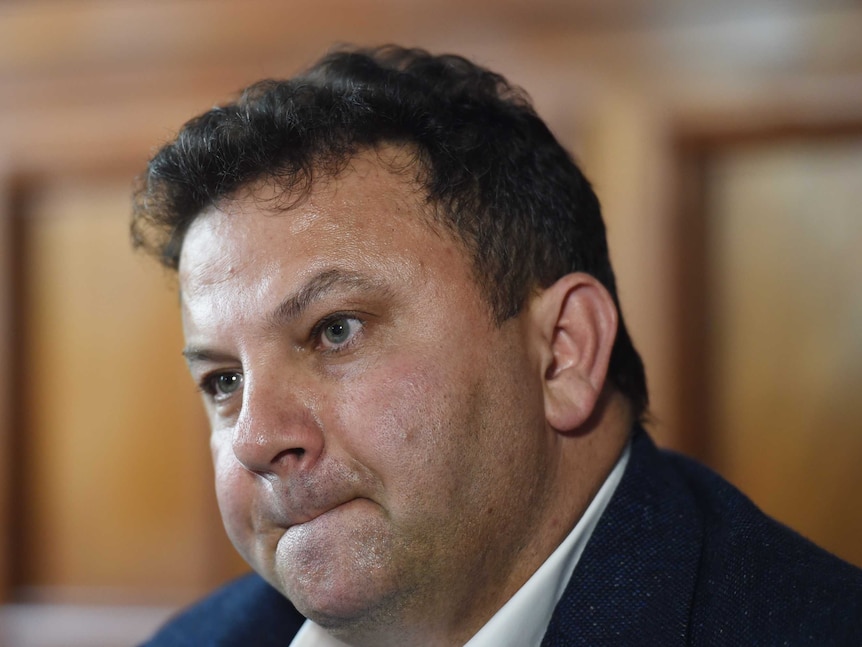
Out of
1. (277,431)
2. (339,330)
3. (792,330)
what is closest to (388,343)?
(339,330)

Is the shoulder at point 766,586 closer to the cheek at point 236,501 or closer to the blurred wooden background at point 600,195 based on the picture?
the cheek at point 236,501

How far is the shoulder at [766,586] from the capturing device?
3.92 feet

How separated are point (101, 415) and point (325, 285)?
1.86m

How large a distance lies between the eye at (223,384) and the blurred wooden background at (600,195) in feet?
1.69

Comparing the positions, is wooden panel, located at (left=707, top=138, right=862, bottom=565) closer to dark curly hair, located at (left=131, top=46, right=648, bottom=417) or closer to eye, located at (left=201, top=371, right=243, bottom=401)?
dark curly hair, located at (left=131, top=46, right=648, bottom=417)

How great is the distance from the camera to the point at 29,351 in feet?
9.58

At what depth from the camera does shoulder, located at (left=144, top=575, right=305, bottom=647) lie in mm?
1641

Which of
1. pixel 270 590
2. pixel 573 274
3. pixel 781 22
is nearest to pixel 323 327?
pixel 573 274

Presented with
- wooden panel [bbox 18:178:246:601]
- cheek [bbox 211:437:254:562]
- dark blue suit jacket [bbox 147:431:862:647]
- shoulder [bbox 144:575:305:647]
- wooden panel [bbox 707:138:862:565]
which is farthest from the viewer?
wooden panel [bbox 18:178:246:601]

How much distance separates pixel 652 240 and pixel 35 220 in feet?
5.96

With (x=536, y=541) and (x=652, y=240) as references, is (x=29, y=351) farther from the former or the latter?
(x=536, y=541)

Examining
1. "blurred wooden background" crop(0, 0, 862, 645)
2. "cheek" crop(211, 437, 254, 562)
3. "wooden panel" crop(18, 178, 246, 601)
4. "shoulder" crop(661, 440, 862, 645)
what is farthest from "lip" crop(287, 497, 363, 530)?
"wooden panel" crop(18, 178, 246, 601)

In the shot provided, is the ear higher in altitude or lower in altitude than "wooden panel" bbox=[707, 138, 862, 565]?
higher

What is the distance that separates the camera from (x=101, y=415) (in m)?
2.87
